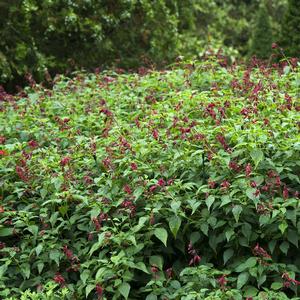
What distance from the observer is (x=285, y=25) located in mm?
9352

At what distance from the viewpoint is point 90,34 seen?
9914 mm

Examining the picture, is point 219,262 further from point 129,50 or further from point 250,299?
A: point 129,50

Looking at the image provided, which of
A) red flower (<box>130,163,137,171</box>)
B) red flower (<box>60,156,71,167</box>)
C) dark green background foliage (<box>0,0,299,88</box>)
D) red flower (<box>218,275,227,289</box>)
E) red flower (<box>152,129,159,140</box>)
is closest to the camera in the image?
red flower (<box>218,275,227,289</box>)

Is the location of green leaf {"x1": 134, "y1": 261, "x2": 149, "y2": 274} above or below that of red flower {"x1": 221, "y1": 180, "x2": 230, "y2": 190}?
below

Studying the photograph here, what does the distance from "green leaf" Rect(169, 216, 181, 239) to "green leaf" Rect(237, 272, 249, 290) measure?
0.44 metres

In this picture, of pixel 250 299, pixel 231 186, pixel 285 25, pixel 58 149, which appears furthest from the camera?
pixel 285 25

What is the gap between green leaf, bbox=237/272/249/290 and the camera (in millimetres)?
3311

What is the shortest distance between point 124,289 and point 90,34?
714 centimetres

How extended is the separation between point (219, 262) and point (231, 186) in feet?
1.62

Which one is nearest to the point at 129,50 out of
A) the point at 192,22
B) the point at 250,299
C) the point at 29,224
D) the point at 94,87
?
the point at 192,22

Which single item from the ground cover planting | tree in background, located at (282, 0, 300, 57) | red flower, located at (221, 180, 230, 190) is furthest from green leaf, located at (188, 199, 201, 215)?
tree in background, located at (282, 0, 300, 57)

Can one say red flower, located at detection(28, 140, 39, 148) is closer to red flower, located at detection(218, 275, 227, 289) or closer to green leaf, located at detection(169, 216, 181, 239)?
green leaf, located at detection(169, 216, 181, 239)

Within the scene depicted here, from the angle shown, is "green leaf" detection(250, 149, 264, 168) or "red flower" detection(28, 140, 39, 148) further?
"red flower" detection(28, 140, 39, 148)

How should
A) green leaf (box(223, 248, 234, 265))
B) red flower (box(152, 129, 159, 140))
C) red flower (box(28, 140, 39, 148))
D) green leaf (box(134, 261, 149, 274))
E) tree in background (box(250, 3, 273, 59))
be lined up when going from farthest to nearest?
tree in background (box(250, 3, 273, 59)) → red flower (box(28, 140, 39, 148)) → red flower (box(152, 129, 159, 140)) → green leaf (box(223, 248, 234, 265)) → green leaf (box(134, 261, 149, 274))
